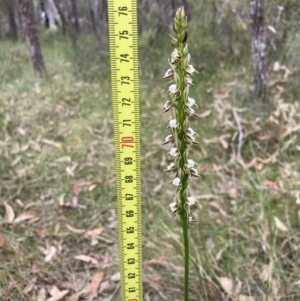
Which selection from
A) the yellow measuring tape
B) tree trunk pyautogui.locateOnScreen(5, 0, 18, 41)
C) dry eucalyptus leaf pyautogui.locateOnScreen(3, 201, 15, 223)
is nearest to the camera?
the yellow measuring tape

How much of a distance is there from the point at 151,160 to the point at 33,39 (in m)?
2.29

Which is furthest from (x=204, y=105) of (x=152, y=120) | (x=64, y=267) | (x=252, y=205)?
(x=64, y=267)

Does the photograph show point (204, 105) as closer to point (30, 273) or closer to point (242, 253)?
point (242, 253)

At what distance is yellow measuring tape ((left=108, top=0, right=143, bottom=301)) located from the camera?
1.51 meters

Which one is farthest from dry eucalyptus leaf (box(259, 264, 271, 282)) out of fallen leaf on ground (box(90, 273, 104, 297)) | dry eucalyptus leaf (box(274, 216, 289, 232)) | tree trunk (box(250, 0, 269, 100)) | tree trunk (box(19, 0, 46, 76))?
tree trunk (box(19, 0, 46, 76))

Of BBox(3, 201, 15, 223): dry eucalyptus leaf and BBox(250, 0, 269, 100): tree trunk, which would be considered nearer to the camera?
BBox(3, 201, 15, 223): dry eucalyptus leaf

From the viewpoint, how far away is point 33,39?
4.55m

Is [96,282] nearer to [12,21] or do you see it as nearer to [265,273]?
[265,273]

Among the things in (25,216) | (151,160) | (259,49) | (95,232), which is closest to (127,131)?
(95,232)

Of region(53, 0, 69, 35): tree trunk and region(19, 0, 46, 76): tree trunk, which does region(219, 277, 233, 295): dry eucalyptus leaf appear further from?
region(53, 0, 69, 35): tree trunk

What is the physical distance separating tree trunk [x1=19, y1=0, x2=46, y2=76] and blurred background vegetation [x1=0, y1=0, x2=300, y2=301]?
0.21ft

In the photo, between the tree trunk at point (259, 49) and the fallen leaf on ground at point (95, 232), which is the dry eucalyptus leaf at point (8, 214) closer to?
the fallen leaf on ground at point (95, 232)

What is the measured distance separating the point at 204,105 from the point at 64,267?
2688 mm

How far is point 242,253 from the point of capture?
7.94 feet
